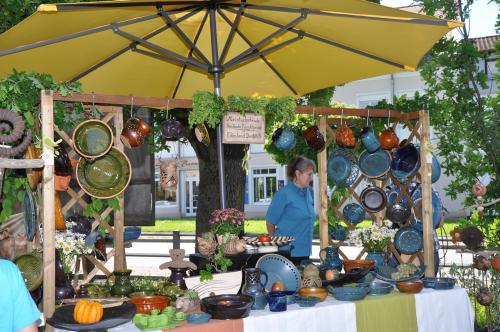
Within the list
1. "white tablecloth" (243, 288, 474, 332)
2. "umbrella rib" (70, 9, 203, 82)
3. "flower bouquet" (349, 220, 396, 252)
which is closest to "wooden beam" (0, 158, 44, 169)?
"white tablecloth" (243, 288, 474, 332)

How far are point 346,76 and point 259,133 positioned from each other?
53.8 inches

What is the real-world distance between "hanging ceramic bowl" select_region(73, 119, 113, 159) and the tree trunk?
3.68 meters

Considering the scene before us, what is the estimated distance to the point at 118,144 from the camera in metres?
4.29

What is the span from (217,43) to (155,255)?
10650mm

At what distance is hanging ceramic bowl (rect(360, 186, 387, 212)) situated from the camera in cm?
546

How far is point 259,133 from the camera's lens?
405cm

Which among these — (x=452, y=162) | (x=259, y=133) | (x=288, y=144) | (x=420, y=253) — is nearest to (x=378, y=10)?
(x=259, y=133)

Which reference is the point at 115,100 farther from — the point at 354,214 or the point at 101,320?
the point at 354,214

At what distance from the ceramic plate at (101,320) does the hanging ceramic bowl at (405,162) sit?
9.28ft

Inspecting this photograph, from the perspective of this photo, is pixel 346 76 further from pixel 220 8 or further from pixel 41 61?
pixel 41 61

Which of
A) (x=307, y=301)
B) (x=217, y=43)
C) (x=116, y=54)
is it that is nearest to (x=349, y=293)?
(x=307, y=301)

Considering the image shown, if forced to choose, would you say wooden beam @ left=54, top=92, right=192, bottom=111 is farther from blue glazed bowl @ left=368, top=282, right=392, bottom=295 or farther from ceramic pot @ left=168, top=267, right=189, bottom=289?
blue glazed bowl @ left=368, top=282, right=392, bottom=295

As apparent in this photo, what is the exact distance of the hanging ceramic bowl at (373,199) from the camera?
5.46 m

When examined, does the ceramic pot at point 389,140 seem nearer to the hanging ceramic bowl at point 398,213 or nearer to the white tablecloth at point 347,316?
the hanging ceramic bowl at point 398,213
